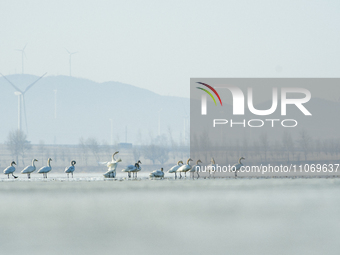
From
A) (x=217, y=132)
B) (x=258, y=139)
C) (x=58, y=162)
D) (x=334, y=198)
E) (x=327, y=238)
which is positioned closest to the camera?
(x=327, y=238)

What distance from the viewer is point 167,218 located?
35312 millimetres

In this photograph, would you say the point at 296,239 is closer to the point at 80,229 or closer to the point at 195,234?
the point at 195,234

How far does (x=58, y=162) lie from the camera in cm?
16888

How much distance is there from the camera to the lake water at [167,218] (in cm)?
2752

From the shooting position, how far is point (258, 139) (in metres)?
154

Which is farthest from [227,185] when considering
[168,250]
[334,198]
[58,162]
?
[58,162]

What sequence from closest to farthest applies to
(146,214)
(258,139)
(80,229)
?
(80,229) < (146,214) < (258,139)

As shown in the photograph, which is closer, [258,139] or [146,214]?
[146,214]

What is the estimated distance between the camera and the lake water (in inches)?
1083

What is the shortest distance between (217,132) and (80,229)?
168m

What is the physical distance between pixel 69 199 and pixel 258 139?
11311 centimetres

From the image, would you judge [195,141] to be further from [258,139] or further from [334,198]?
[334,198]

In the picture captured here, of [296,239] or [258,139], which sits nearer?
[296,239]

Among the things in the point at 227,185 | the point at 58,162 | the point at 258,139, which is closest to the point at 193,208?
the point at 227,185
